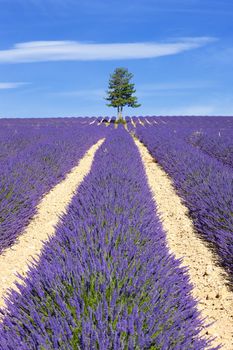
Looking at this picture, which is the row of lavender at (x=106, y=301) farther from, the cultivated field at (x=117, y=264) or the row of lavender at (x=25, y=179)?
the row of lavender at (x=25, y=179)

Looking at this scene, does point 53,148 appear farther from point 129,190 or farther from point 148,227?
point 148,227

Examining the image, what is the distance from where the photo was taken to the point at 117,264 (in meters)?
2.41

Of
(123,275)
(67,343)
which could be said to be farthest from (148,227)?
(67,343)

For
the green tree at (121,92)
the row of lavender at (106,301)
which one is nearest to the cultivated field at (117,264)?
the row of lavender at (106,301)

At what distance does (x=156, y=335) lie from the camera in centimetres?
178

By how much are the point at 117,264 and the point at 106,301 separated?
20.9 inches

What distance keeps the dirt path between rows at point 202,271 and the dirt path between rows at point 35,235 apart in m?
1.34

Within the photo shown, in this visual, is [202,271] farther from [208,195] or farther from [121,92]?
[121,92]

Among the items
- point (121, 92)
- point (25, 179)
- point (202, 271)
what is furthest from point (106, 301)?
point (121, 92)

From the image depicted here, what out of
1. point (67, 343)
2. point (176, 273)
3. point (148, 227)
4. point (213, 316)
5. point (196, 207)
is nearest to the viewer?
point (67, 343)

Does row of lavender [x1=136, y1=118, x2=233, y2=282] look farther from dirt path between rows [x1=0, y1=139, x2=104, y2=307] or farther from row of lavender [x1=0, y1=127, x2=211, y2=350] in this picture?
dirt path between rows [x1=0, y1=139, x2=104, y2=307]

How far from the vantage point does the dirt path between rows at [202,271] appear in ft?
9.48

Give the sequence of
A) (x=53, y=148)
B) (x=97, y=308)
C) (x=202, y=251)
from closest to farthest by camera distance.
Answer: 1. (x=97, y=308)
2. (x=202, y=251)
3. (x=53, y=148)

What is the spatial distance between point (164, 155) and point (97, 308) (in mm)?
9131
